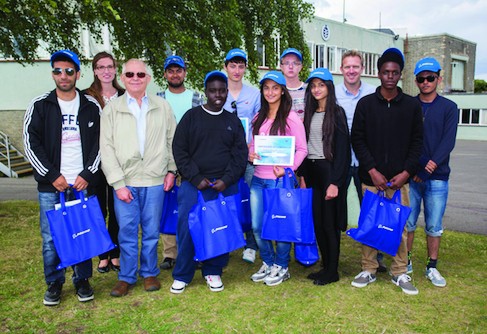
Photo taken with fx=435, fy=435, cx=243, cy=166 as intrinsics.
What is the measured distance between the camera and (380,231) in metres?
4.16

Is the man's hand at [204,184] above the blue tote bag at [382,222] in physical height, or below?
above

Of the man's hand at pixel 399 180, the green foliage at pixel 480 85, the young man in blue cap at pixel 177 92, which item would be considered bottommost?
the man's hand at pixel 399 180

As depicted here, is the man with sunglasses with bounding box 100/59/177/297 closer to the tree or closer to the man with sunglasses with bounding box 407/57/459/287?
the man with sunglasses with bounding box 407/57/459/287

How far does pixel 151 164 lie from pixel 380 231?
7.50ft

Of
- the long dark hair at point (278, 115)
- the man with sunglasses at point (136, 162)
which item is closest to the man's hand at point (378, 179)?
the long dark hair at point (278, 115)

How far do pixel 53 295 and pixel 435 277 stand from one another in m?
3.80

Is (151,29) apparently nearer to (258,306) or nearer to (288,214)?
(288,214)

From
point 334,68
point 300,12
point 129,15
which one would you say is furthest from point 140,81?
point 334,68

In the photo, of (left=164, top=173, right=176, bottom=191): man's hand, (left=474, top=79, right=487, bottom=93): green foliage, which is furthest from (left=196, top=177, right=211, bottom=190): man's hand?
(left=474, top=79, right=487, bottom=93): green foliage

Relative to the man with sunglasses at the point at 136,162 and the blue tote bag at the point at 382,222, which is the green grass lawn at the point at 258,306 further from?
the blue tote bag at the point at 382,222

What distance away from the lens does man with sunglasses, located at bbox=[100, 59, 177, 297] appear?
4094 mm

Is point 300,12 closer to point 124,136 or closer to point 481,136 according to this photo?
point 124,136

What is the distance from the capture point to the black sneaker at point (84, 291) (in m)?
4.13

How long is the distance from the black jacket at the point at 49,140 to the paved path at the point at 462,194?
402 centimetres
